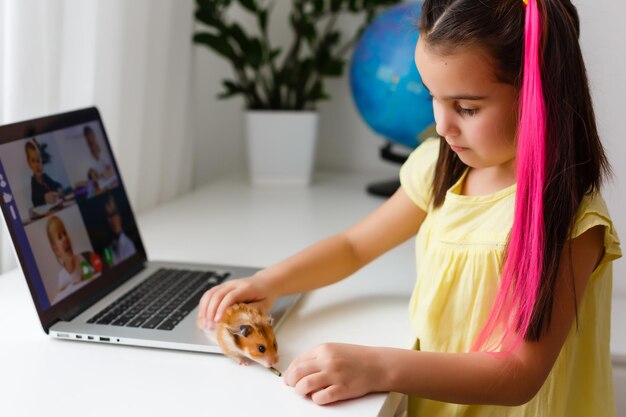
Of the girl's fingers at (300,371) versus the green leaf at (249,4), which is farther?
the green leaf at (249,4)

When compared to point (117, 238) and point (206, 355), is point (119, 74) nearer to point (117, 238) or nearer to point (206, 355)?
point (117, 238)

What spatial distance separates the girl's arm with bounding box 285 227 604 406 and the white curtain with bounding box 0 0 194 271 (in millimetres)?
584

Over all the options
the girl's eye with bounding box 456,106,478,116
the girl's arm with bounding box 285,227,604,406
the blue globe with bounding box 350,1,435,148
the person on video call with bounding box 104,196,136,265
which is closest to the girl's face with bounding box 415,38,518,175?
the girl's eye with bounding box 456,106,478,116

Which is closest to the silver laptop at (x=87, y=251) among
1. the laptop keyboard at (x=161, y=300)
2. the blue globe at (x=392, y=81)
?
the laptop keyboard at (x=161, y=300)

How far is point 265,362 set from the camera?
0.75 metres

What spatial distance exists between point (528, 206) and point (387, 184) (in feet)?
2.81

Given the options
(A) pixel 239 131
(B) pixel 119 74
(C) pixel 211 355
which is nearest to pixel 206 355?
(C) pixel 211 355

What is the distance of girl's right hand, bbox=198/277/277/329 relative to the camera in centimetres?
82

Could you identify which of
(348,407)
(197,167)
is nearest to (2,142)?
(348,407)

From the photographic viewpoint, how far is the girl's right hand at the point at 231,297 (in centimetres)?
82

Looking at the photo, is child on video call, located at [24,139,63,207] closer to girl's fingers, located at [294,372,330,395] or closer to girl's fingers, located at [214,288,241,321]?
girl's fingers, located at [214,288,241,321]

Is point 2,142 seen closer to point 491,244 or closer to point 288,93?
point 491,244

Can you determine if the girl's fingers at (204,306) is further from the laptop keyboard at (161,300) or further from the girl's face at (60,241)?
the girl's face at (60,241)

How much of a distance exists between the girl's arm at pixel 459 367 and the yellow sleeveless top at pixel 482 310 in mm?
73
